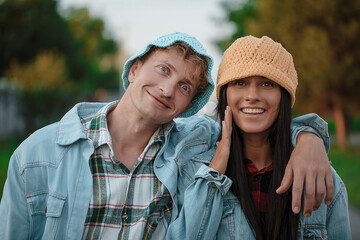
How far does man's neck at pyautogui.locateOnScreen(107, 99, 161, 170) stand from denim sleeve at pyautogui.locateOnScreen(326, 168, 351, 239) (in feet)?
4.72

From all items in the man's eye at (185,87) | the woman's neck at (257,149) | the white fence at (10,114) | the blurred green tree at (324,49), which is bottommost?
the woman's neck at (257,149)

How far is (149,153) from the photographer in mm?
2742

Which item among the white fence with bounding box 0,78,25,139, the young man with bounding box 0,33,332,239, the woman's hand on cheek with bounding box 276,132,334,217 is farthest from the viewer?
the white fence with bounding box 0,78,25,139

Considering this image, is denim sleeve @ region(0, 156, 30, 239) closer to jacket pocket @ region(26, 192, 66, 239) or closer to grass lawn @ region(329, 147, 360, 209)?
jacket pocket @ region(26, 192, 66, 239)

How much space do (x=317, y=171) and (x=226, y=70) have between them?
39.0 inches

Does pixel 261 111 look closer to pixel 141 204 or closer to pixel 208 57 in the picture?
pixel 208 57

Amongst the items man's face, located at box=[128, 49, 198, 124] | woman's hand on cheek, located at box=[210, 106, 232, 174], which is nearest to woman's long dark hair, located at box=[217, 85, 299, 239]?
woman's hand on cheek, located at box=[210, 106, 232, 174]

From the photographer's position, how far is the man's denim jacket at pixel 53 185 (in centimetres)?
232

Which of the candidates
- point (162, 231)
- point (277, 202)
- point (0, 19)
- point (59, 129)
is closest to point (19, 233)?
point (59, 129)

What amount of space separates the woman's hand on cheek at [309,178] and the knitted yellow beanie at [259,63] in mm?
514

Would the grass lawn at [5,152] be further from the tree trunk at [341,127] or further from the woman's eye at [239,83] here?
the tree trunk at [341,127]

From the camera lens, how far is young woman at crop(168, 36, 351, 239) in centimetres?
241

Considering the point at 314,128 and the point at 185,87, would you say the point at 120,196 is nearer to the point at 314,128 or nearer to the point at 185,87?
the point at 185,87

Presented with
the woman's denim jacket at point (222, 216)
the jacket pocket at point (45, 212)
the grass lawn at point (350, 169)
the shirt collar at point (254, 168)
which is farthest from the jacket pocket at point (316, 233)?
the grass lawn at point (350, 169)
